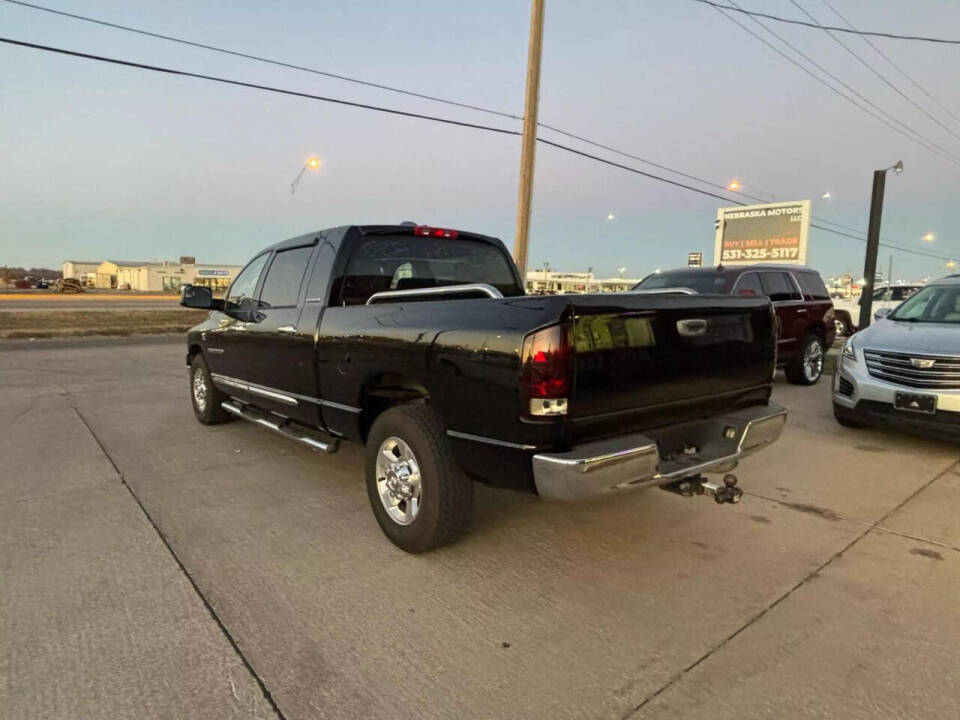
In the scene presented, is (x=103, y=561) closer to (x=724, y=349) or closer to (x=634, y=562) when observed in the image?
(x=634, y=562)

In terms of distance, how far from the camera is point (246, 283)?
573 cm

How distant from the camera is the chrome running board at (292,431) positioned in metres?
4.20

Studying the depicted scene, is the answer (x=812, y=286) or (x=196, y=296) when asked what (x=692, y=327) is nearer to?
(x=196, y=296)

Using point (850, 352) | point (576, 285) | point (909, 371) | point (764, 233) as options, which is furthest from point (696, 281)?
point (576, 285)

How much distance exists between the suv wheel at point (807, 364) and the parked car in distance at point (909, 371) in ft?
8.37

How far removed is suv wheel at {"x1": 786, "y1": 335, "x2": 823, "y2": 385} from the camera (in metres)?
9.07

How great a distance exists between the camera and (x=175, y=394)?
840 cm

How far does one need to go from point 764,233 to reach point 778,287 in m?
17.6

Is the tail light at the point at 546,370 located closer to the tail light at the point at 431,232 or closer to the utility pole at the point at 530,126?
the tail light at the point at 431,232

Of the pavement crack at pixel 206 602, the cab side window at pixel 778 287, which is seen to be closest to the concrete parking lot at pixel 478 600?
the pavement crack at pixel 206 602

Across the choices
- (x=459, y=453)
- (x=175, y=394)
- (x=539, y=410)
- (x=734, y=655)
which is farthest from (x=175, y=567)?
(x=175, y=394)

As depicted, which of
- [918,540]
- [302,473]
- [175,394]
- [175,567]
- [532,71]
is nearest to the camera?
[175,567]

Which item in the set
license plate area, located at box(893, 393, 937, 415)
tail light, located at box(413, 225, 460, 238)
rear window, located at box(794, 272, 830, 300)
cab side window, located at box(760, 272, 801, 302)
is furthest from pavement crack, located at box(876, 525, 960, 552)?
rear window, located at box(794, 272, 830, 300)

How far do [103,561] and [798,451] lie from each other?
5.47 m
